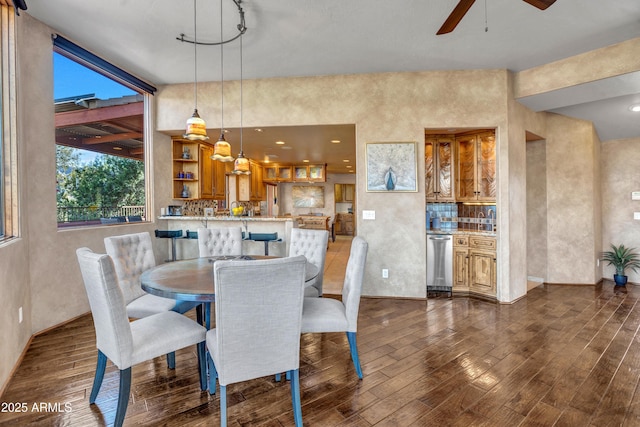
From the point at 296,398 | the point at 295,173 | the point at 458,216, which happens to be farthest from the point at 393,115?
the point at 295,173

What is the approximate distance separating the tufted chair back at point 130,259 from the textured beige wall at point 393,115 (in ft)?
7.71

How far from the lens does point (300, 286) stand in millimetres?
1663

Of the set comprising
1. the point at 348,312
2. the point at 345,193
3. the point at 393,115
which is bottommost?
the point at 348,312

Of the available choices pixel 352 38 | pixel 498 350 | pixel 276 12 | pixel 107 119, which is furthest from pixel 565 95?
pixel 107 119

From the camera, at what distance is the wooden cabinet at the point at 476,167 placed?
14.7 ft

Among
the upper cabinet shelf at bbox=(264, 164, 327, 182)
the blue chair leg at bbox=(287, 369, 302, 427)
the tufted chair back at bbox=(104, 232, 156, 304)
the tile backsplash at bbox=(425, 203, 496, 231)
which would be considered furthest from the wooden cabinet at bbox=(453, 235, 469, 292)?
the upper cabinet shelf at bbox=(264, 164, 327, 182)

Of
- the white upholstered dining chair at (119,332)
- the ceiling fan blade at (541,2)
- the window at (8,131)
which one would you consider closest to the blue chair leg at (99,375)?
the white upholstered dining chair at (119,332)

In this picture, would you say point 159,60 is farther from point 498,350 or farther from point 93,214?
point 498,350

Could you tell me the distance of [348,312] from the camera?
2.32m

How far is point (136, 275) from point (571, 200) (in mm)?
6052

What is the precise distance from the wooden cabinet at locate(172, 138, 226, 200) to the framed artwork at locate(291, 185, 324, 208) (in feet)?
19.4

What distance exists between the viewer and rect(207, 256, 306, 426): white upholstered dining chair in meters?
1.52

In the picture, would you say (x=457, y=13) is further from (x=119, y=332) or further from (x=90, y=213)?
(x=90, y=213)

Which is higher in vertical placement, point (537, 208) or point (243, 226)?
point (537, 208)
